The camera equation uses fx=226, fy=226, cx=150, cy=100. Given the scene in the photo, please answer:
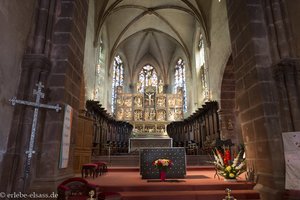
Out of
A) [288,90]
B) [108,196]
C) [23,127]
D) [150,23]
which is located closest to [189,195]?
[108,196]

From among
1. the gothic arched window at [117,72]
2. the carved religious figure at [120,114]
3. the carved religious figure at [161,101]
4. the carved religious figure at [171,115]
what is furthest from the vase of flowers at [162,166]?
the gothic arched window at [117,72]

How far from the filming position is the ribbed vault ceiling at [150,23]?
15.4 m

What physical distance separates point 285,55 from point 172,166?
4.25 meters

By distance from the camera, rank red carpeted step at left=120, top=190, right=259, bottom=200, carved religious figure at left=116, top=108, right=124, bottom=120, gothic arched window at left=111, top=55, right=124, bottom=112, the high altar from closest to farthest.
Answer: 1. red carpeted step at left=120, top=190, right=259, bottom=200
2. the high altar
3. carved religious figure at left=116, top=108, right=124, bottom=120
4. gothic arched window at left=111, top=55, right=124, bottom=112

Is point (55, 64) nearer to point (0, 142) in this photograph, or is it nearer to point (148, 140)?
point (0, 142)

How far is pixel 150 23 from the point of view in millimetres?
20141

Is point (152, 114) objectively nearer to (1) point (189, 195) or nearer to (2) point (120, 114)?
(2) point (120, 114)

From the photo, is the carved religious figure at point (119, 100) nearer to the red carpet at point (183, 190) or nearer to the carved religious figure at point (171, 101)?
the carved religious figure at point (171, 101)

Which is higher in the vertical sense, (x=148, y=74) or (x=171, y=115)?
(x=148, y=74)

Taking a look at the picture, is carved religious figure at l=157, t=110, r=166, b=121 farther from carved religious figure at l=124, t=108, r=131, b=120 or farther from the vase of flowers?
the vase of flowers

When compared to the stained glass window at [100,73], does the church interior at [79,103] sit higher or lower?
lower

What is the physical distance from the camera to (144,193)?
16.5 feet

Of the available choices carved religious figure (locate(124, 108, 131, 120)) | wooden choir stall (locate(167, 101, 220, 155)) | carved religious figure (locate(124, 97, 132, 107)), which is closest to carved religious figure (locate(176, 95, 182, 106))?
wooden choir stall (locate(167, 101, 220, 155))

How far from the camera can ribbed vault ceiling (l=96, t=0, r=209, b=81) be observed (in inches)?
607
